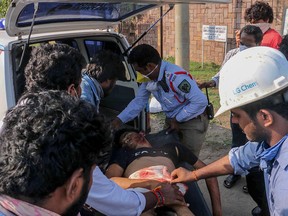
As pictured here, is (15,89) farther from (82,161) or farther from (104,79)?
(82,161)

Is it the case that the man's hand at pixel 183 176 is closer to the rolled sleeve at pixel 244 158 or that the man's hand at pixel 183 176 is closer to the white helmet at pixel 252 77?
the rolled sleeve at pixel 244 158

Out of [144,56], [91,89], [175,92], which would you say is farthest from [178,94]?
[91,89]

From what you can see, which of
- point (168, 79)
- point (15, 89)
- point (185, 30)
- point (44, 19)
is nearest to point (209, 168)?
point (168, 79)

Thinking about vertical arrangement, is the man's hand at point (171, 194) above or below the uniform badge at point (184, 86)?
below

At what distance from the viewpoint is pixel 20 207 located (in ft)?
3.19

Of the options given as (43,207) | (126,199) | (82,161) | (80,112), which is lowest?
(126,199)

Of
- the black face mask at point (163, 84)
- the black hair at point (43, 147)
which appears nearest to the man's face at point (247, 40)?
the black face mask at point (163, 84)

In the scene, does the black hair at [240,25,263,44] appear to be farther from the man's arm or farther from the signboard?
the signboard

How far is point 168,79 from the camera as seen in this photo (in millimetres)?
3129

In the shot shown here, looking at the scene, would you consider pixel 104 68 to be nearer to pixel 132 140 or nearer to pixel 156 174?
pixel 132 140

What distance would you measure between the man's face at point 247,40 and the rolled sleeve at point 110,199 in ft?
7.97

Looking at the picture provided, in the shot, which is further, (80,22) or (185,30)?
(185,30)

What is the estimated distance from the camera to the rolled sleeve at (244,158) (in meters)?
2.08

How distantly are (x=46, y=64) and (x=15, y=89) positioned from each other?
85 centimetres
